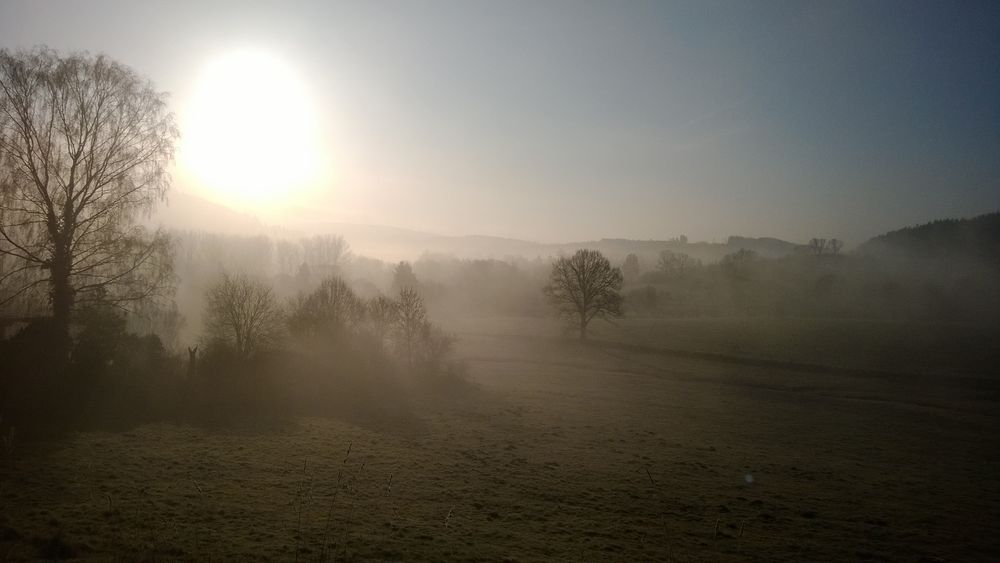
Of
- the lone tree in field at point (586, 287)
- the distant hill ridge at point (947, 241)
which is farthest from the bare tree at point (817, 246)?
the lone tree in field at point (586, 287)

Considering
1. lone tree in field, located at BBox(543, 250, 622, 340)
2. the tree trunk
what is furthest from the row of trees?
lone tree in field, located at BBox(543, 250, 622, 340)

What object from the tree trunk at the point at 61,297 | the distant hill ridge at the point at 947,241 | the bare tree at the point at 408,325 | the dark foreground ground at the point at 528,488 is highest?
the distant hill ridge at the point at 947,241

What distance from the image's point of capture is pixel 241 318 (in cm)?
2992

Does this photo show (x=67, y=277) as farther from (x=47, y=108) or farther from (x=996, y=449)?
(x=996, y=449)

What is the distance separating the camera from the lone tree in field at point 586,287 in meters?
60.9

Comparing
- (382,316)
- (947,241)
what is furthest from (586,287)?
(947,241)

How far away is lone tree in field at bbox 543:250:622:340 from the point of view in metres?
60.9

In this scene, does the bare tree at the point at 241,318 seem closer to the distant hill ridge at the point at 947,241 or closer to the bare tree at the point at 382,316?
the bare tree at the point at 382,316

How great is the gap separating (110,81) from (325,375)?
1873 centimetres

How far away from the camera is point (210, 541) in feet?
31.3

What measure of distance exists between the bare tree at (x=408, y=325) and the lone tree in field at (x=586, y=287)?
28.2m

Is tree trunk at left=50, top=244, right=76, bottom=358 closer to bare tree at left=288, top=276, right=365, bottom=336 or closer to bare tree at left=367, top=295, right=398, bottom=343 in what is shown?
bare tree at left=288, top=276, right=365, bottom=336

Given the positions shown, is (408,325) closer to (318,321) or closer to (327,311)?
(327,311)

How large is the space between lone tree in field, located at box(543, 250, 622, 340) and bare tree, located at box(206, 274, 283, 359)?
39019 millimetres
